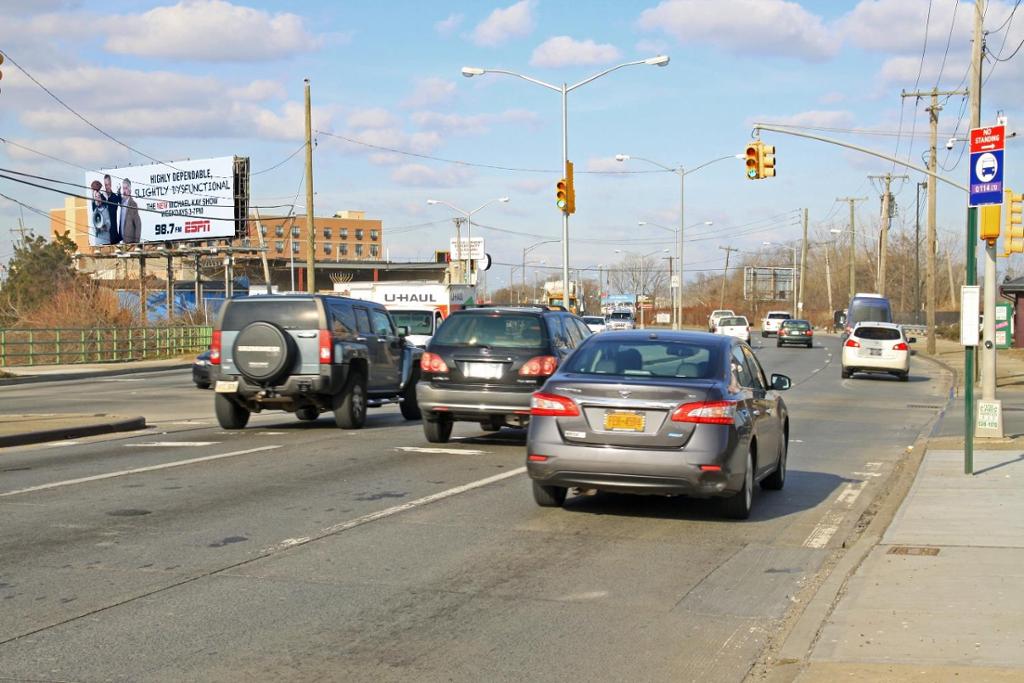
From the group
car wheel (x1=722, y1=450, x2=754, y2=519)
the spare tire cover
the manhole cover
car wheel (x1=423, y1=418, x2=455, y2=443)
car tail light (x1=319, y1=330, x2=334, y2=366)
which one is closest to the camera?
the manhole cover

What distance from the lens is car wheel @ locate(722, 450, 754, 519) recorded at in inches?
403

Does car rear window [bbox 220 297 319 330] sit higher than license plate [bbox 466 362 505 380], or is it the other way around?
car rear window [bbox 220 297 319 330]

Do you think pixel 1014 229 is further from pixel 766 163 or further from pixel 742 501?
pixel 742 501

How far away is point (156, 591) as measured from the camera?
7438 millimetres

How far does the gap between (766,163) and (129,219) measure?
4922cm

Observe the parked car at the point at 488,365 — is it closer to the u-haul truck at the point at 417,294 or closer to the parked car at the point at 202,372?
the parked car at the point at 202,372

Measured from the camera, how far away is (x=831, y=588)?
7.58 m

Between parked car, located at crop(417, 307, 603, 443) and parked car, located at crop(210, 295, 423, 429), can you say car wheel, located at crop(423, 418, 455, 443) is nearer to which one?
parked car, located at crop(417, 307, 603, 443)

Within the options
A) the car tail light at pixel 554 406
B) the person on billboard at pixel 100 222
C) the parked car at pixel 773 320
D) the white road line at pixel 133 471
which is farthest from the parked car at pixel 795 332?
the car tail light at pixel 554 406

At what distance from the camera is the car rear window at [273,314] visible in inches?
663

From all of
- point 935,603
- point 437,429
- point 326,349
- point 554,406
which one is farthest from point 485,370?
point 935,603

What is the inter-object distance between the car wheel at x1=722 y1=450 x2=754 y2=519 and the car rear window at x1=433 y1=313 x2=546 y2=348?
17.4 feet

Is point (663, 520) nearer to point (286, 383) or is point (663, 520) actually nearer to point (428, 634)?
point (428, 634)

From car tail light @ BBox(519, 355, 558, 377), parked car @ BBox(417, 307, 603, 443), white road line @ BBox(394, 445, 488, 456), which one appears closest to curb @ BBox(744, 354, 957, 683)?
car tail light @ BBox(519, 355, 558, 377)
